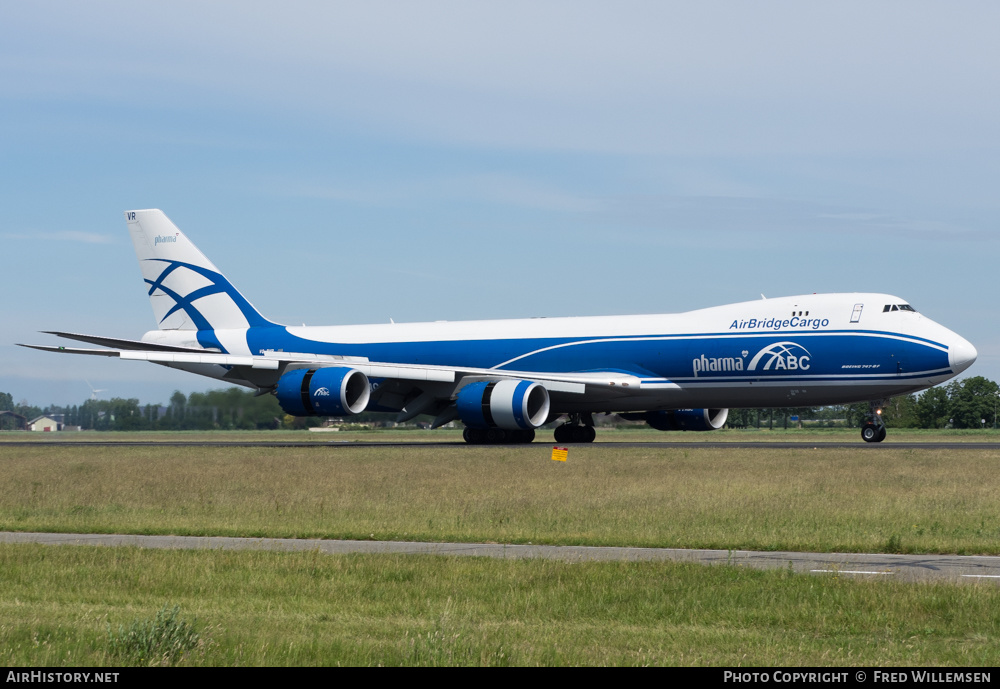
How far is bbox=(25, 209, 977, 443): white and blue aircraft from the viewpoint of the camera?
40.8 meters

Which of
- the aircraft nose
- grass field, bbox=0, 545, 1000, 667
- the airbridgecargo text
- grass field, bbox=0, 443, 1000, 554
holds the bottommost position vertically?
grass field, bbox=0, 545, 1000, 667

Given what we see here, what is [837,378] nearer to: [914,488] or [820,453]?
[820,453]

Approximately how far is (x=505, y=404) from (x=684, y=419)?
1068 cm

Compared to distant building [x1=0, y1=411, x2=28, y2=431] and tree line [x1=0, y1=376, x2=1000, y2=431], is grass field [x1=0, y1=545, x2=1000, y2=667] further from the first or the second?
distant building [x1=0, y1=411, x2=28, y2=431]

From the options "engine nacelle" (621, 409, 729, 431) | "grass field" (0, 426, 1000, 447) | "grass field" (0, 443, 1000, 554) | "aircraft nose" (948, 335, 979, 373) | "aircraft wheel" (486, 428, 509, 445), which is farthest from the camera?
"grass field" (0, 426, 1000, 447)

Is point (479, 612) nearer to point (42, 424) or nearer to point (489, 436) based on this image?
point (489, 436)

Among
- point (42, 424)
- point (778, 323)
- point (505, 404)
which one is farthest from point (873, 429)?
point (42, 424)

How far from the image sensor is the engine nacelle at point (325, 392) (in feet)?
145

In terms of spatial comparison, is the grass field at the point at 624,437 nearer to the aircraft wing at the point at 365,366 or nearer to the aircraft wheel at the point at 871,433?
the aircraft wheel at the point at 871,433

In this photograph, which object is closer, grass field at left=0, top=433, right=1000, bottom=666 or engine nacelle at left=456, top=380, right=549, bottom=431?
grass field at left=0, top=433, right=1000, bottom=666

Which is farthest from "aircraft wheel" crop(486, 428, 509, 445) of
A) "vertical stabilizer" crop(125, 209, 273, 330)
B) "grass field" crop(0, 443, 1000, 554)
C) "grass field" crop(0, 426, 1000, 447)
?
"vertical stabilizer" crop(125, 209, 273, 330)

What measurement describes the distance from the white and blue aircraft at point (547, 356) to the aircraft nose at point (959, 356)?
0.16 ft

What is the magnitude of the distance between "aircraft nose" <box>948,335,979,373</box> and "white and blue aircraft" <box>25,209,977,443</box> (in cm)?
5

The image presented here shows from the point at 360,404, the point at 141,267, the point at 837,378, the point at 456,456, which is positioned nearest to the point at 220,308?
the point at 141,267
